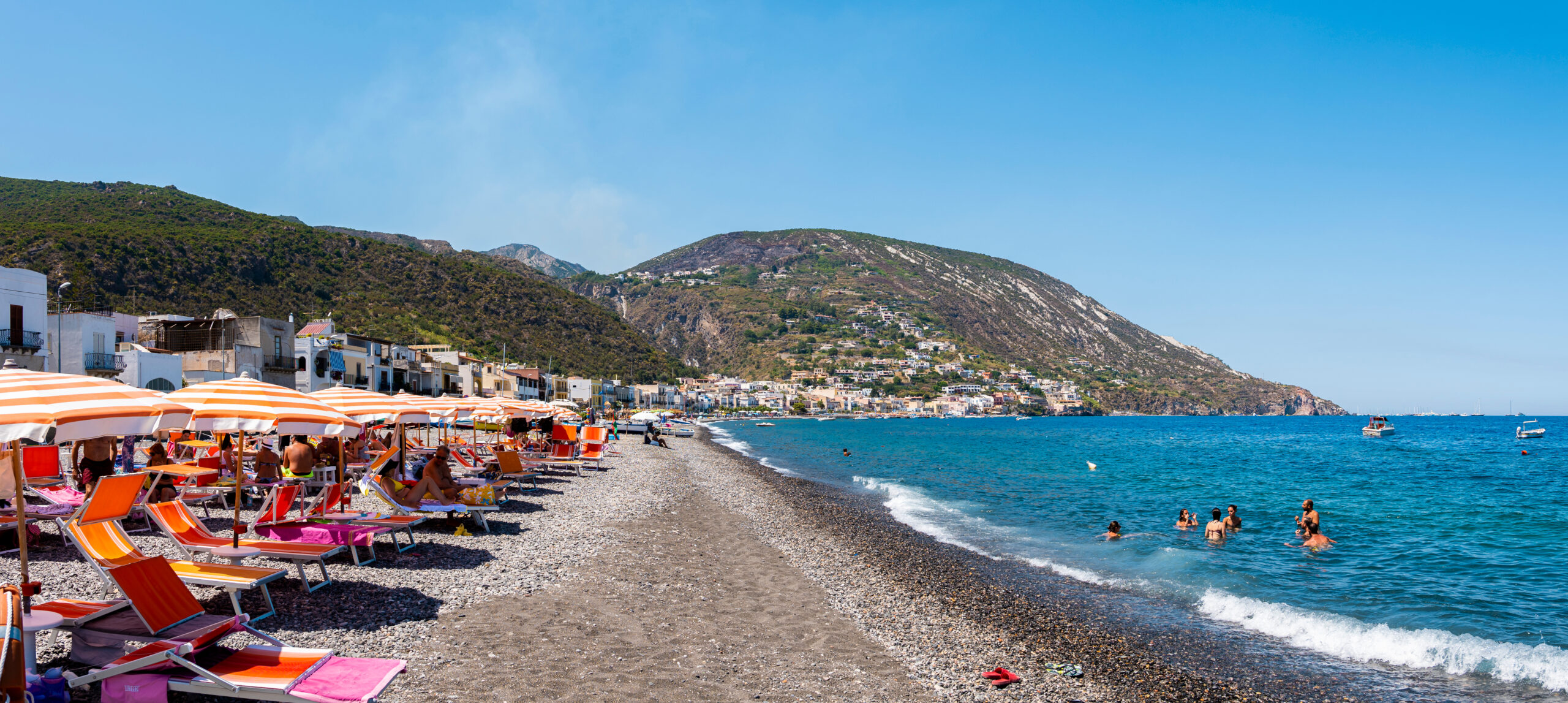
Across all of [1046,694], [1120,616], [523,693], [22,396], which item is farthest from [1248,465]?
[22,396]

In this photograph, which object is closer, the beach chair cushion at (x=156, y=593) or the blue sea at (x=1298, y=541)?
the beach chair cushion at (x=156, y=593)

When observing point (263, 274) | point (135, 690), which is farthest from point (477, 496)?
point (263, 274)

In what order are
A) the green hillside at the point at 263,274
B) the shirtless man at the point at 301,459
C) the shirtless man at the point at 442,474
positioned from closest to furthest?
1. the shirtless man at the point at 442,474
2. the shirtless man at the point at 301,459
3. the green hillside at the point at 263,274

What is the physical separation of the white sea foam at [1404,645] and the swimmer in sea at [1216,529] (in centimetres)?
567

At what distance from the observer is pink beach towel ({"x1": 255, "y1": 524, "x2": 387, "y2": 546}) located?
8.38 m

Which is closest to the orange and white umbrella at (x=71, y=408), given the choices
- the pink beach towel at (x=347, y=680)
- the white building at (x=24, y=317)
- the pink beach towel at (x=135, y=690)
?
the pink beach towel at (x=135, y=690)

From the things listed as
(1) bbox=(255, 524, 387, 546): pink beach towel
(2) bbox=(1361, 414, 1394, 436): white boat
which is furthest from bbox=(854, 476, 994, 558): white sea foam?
(2) bbox=(1361, 414, 1394, 436): white boat

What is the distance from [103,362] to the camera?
1234 inches

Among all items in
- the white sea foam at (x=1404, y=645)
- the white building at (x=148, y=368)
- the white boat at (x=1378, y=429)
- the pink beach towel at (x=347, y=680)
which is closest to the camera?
the pink beach towel at (x=347, y=680)

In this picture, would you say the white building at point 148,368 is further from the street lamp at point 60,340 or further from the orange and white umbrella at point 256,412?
the orange and white umbrella at point 256,412

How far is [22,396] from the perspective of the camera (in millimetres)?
4816

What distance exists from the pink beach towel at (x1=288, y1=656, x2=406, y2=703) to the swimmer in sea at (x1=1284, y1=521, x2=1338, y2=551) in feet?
54.0

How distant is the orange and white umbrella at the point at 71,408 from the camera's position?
4539 millimetres

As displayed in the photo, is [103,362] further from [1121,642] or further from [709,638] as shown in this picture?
[1121,642]
